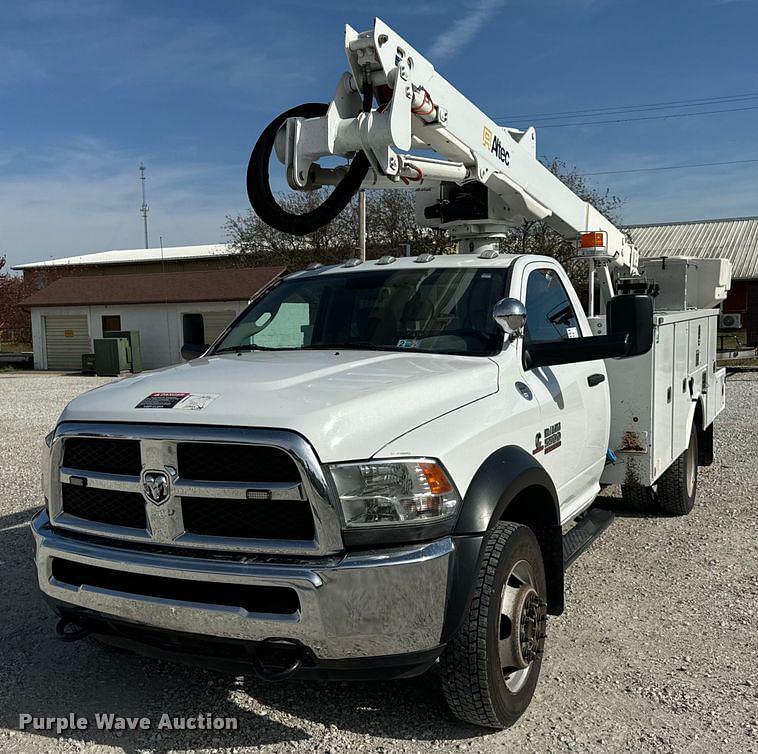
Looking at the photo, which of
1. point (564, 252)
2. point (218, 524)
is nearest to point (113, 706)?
point (218, 524)

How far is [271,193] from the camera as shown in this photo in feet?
17.2

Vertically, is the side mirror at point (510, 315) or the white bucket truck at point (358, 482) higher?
the side mirror at point (510, 315)

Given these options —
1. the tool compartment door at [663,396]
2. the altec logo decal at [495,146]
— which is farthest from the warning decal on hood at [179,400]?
the altec logo decal at [495,146]

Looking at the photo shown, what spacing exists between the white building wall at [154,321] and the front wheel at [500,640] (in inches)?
976

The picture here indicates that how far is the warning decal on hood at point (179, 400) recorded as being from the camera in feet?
10.1

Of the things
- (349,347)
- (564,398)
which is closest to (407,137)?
(349,347)

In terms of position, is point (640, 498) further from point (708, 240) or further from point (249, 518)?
point (708, 240)

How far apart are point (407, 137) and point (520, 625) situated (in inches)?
116

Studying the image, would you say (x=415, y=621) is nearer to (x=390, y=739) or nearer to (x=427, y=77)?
(x=390, y=739)

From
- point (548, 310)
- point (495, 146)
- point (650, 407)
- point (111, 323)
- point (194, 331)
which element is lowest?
point (111, 323)

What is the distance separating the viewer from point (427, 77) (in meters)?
5.28

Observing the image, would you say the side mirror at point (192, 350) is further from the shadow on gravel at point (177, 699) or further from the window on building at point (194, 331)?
the shadow on gravel at point (177, 699)

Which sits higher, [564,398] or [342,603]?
[564,398]

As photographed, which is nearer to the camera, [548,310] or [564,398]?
[564,398]
